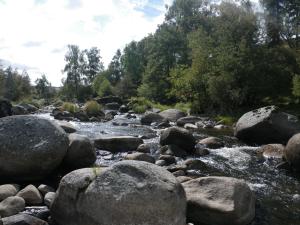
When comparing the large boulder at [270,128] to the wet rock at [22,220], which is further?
the large boulder at [270,128]

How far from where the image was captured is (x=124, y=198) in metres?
8.14

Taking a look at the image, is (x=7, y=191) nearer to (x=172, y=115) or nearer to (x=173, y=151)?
(x=173, y=151)

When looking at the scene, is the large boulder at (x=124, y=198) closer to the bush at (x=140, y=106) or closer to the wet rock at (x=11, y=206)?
the wet rock at (x=11, y=206)

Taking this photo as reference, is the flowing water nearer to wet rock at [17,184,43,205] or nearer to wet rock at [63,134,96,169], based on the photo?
wet rock at [63,134,96,169]

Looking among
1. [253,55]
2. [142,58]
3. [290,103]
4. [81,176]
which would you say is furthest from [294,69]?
[142,58]

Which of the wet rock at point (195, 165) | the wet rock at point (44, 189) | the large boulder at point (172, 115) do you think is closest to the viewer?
the wet rock at point (44, 189)

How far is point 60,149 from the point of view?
13055mm

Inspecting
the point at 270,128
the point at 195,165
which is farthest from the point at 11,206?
the point at 270,128

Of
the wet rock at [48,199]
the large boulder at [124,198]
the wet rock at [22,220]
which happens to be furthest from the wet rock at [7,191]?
the large boulder at [124,198]

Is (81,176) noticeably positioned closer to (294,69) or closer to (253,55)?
(253,55)

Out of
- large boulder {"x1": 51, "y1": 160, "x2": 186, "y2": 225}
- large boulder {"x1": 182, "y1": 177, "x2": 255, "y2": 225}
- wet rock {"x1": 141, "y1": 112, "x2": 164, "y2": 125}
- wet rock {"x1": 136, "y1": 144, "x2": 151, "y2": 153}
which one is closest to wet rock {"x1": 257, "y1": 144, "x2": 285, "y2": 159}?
wet rock {"x1": 136, "y1": 144, "x2": 151, "y2": 153}

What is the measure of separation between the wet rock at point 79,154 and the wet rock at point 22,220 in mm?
5269

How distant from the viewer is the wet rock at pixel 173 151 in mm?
18250

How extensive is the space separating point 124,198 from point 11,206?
3516 millimetres
